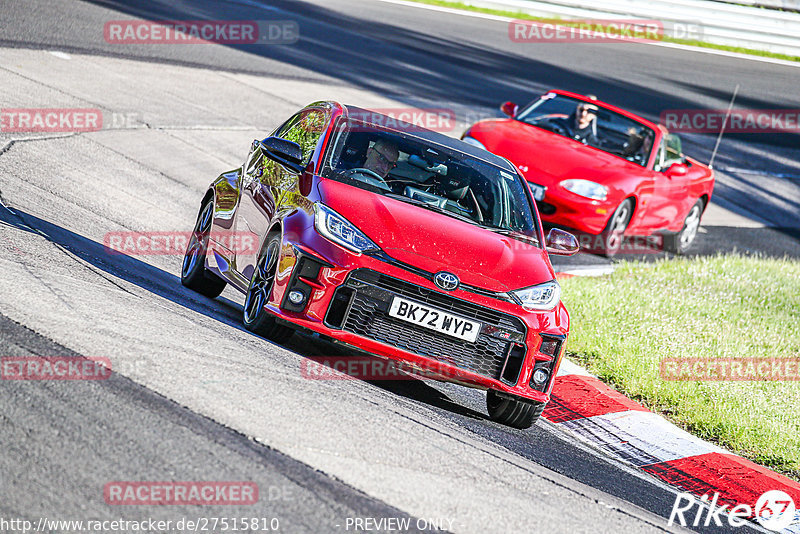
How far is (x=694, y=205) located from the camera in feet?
47.7

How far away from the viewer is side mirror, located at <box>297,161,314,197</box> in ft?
21.5

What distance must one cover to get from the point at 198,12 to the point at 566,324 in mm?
17238

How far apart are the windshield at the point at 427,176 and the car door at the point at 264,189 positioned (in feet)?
0.84

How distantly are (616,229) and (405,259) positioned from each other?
7.04 m

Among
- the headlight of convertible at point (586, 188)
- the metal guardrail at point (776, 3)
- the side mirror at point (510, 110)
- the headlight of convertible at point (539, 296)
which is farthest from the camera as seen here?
the metal guardrail at point (776, 3)

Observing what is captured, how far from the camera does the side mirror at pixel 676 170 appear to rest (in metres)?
13.4

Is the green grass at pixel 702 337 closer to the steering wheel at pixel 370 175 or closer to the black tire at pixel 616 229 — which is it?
the black tire at pixel 616 229

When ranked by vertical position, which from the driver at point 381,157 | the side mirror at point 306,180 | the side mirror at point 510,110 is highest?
the side mirror at point 510,110

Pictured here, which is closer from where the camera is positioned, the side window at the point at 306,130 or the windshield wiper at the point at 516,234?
the windshield wiper at the point at 516,234

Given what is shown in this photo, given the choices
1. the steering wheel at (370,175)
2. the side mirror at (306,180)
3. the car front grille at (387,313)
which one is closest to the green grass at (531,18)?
the steering wheel at (370,175)

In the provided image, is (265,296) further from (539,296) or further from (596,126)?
(596,126)

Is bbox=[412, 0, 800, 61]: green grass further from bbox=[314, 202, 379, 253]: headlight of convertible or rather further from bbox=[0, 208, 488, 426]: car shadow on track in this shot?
bbox=[314, 202, 379, 253]: headlight of convertible

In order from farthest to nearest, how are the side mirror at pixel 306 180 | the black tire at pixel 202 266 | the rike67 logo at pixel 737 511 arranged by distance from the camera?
the black tire at pixel 202 266 < the side mirror at pixel 306 180 < the rike67 logo at pixel 737 511

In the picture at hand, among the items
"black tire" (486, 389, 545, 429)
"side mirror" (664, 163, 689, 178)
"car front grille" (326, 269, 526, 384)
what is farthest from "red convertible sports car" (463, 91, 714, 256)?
"car front grille" (326, 269, 526, 384)
